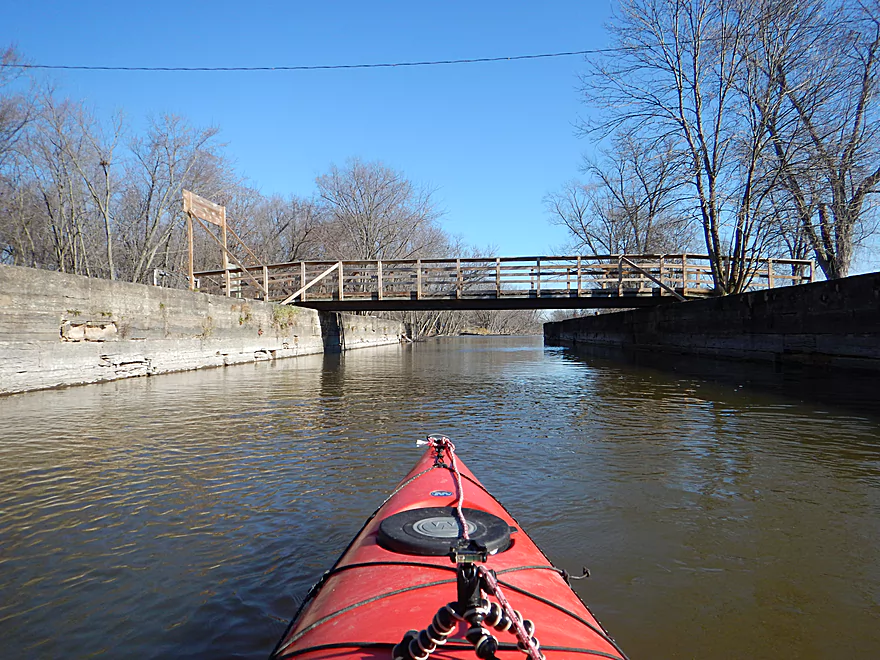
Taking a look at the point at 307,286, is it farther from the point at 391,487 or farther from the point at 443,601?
the point at 443,601

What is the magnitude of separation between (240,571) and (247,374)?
32.2 ft

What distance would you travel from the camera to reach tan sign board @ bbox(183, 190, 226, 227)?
16.0m

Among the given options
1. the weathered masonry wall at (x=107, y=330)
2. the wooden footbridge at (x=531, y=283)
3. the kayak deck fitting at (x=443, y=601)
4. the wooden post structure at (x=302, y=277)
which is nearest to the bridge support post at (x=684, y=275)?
the wooden footbridge at (x=531, y=283)

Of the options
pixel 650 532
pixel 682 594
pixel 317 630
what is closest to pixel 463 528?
pixel 317 630

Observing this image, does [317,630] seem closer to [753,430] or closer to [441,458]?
[441,458]

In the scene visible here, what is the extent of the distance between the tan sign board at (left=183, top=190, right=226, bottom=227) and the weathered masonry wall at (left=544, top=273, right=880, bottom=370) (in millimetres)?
14628

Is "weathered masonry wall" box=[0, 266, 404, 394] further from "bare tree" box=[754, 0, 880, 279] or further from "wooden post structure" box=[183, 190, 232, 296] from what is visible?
"bare tree" box=[754, 0, 880, 279]

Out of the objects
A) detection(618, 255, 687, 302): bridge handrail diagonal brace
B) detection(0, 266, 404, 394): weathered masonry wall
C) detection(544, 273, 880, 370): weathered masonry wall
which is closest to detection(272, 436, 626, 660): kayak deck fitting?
detection(0, 266, 404, 394): weathered masonry wall

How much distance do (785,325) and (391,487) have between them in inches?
419

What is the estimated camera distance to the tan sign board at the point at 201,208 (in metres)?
16.0

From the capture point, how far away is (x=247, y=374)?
11859 mm

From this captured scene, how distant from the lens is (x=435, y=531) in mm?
1744

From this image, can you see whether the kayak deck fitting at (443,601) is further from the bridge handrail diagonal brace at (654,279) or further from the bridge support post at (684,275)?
the bridge support post at (684,275)

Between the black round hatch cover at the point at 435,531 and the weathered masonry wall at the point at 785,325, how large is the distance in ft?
30.7
